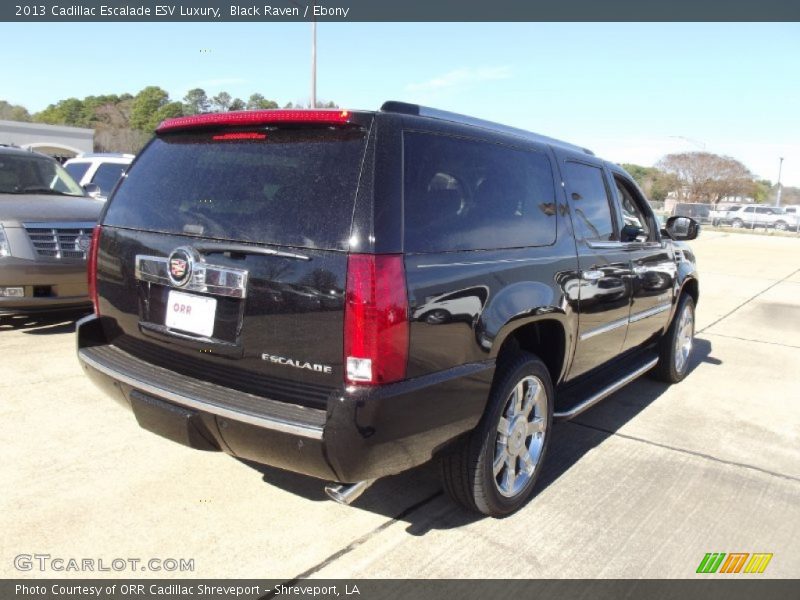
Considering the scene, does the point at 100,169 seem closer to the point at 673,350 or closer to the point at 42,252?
the point at 42,252

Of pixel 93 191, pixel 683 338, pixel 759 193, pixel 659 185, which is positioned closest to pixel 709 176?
pixel 659 185

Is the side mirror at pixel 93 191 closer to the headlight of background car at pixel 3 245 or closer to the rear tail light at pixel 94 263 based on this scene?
the headlight of background car at pixel 3 245

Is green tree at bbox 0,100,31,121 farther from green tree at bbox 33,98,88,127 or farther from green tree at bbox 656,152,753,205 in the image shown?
green tree at bbox 656,152,753,205

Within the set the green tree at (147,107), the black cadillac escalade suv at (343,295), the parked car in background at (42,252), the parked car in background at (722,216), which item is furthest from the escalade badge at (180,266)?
the green tree at (147,107)

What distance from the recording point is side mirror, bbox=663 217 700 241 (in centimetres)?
519

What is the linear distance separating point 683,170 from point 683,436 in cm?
6899

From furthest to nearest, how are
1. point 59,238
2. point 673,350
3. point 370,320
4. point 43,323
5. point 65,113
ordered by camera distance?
point 65,113, point 43,323, point 59,238, point 673,350, point 370,320

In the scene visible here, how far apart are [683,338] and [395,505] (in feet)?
11.9

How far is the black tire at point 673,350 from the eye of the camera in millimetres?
5457

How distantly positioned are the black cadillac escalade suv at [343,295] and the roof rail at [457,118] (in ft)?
0.05

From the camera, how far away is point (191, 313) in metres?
2.69

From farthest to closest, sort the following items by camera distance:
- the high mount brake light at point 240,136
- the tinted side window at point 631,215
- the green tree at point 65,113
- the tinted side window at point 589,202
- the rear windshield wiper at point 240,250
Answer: the green tree at point 65,113
the tinted side window at point 631,215
the tinted side window at point 589,202
the high mount brake light at point 240,136
the rear windshield wiper at point 240,250

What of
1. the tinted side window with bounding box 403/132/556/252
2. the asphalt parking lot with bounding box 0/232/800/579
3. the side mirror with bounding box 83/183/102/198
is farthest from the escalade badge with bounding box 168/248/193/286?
the side mirror with bounding box 83/183/102/198

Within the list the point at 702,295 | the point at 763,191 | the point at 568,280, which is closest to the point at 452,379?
the point at 568,280
